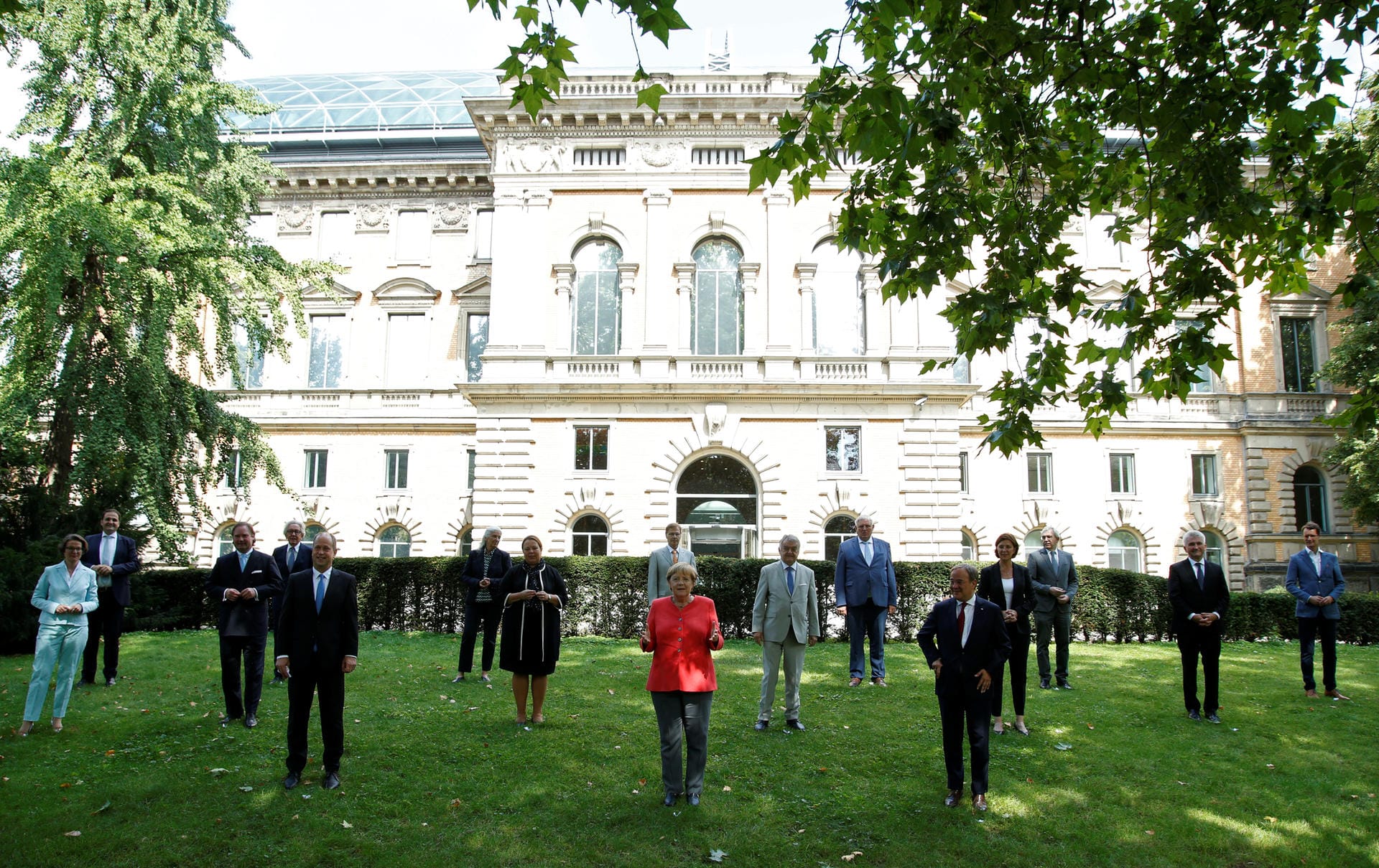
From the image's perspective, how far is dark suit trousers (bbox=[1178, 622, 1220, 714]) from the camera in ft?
33.4

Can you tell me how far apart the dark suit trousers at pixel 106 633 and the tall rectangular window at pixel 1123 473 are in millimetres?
33044

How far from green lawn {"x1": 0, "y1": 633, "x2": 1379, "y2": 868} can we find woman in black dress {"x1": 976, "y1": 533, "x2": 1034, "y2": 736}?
0.37 metres

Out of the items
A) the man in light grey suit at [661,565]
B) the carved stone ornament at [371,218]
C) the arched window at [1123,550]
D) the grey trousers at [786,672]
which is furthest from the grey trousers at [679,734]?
the carved stone ornament at [371,218]

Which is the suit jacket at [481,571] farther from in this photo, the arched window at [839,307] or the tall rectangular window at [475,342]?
the tall rectangular window at [475,342]

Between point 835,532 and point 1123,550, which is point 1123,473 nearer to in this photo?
point 1123,550

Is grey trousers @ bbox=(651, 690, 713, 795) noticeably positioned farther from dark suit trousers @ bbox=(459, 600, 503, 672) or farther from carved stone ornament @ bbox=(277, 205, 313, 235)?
carved stone ornament @ bbox=(277, 205, 313, 235)

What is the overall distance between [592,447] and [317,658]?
19.6 meters

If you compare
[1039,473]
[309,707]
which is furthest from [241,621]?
[1039,473]

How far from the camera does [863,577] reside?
1205cm

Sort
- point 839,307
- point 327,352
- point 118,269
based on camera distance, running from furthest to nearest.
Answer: point 327,352
point 839,307
point 118,269

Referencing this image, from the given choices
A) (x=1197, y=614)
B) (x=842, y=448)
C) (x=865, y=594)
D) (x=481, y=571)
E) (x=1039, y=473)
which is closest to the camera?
(x=1197, y=614)

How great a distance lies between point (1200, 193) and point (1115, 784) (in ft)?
17.4

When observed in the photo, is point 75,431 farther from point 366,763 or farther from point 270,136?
point 270,136

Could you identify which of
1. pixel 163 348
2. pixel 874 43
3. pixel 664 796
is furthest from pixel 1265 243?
pixel 163 348
